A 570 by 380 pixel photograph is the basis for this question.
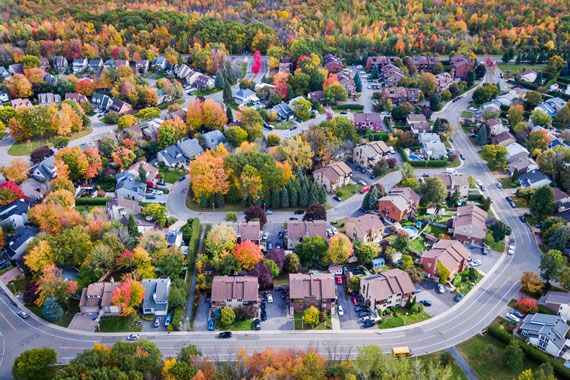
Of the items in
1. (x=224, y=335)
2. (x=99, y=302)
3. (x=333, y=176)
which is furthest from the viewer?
(x=333, y=176)

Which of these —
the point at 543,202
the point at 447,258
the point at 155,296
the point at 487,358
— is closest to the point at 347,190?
the point at 447,258

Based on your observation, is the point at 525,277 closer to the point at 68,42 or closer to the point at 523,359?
the point at 523,359

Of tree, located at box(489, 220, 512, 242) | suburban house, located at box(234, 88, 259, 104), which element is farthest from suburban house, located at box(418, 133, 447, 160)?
suburban house, located at box(234, 88, 259, 104)

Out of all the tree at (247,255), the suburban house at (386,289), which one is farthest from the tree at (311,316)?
the tree at (247,255)

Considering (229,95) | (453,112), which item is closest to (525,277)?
(453,112)

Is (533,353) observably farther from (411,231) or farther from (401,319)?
(411,231)

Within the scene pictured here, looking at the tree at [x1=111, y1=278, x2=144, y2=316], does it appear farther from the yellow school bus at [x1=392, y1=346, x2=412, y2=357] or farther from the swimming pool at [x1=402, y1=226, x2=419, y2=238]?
the swimming pool at [x1=402, y1=226, x2=419, y2=238]
